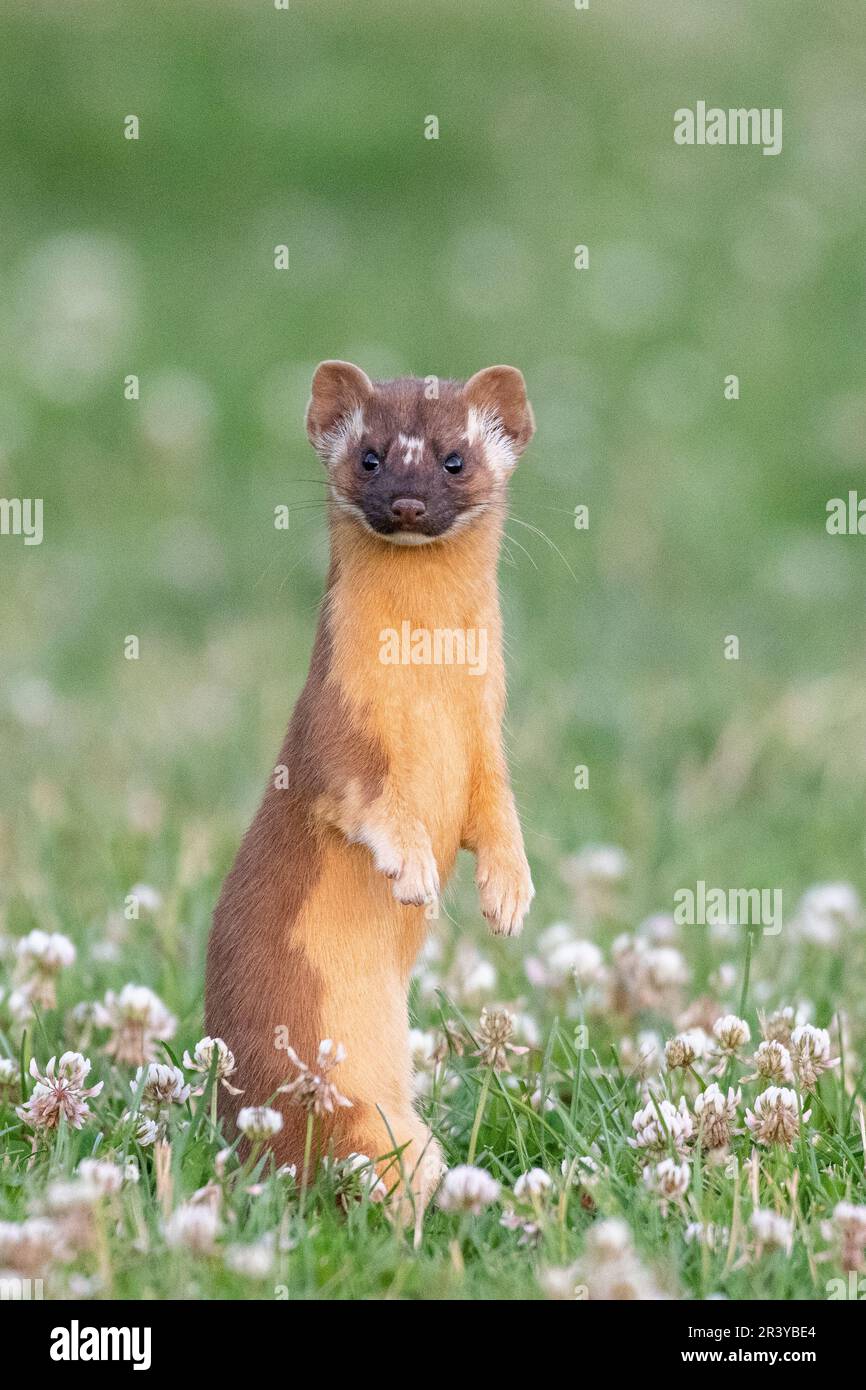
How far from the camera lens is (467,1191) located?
167 inches

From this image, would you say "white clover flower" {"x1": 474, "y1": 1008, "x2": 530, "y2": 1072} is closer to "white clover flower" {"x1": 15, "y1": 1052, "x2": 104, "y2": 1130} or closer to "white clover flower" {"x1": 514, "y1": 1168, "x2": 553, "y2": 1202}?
Answer: "white clover flower" {"x1": 514, "y1": 1168, "x2": 553, "y2": 1202}

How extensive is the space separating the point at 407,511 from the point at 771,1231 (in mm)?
1747

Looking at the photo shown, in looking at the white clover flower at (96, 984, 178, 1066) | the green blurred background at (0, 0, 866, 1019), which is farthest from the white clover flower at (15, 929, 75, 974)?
the green blurred background at (0, 0, 866, 1019)

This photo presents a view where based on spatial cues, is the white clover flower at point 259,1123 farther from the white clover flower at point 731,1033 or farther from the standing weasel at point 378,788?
the white clover flower at point 731,1033

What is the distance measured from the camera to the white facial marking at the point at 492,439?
15.9 feet

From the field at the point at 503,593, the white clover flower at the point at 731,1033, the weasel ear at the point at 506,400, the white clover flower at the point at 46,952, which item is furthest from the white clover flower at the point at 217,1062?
the weasel ear at the point at 506,400

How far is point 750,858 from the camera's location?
7.75 meters

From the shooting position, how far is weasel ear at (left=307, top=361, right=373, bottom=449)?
4844mm

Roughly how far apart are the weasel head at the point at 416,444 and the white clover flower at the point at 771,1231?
5.48 feet

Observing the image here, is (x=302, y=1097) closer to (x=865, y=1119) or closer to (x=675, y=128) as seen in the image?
(x=865, y=1119)

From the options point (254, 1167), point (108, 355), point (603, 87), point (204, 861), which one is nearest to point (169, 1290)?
point (254, 1167)

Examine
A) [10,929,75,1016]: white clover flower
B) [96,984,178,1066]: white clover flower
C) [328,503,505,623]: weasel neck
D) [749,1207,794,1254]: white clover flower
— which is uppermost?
[328,503,505,623]: weasel neck

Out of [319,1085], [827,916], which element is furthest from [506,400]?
[827,916]

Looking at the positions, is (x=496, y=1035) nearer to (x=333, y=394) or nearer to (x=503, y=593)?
(x=333, y=394)
